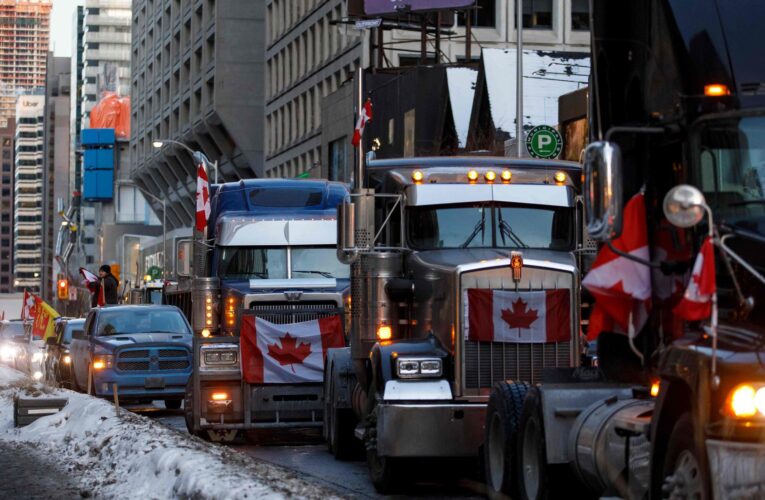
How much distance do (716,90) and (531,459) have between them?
3591 millimetres

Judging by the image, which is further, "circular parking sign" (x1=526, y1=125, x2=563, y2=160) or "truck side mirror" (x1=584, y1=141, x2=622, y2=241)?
"circular parking sign" (x1=526, y1=125, x2=563, y2=160)

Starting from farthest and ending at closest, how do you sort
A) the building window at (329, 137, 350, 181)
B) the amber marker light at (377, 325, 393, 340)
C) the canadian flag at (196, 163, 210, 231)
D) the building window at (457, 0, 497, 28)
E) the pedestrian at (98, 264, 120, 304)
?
1. the building window at (329, 137, 350, 181)
2. the building window at (457, 0, 497, 28)
3. the pedestrian at (98, 264, 120, 304)
4. the canadian flag at (196, 163, 210, 231)
5. the amber marker light at (377, 325, 393, 340)

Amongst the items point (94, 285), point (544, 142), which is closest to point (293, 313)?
point (544, 142)

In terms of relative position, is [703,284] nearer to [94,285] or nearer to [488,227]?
[488,227]

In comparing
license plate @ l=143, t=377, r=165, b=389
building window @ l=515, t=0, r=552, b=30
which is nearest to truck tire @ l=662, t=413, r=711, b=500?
license plate @ l=143, t=377, r=165, b=389

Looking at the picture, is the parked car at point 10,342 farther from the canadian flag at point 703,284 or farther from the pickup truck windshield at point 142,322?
the canadian flag at point 703,284

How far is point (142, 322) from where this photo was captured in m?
29.6

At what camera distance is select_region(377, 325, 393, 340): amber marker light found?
15.8 m

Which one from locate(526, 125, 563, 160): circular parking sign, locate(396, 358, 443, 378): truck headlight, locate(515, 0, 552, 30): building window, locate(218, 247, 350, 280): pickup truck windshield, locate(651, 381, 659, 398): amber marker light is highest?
locate(515, 0, 552, 30): building window

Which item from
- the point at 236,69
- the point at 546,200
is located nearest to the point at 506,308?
the point at 546,200

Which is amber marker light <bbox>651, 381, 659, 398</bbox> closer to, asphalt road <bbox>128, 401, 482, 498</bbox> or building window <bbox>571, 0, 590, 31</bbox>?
asphalt road <bbox>128, 401, 482, 498</bbox>

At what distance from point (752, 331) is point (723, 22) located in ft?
6.19

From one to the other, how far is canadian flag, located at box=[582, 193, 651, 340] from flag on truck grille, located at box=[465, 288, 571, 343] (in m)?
4.47

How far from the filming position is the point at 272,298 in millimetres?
20625
